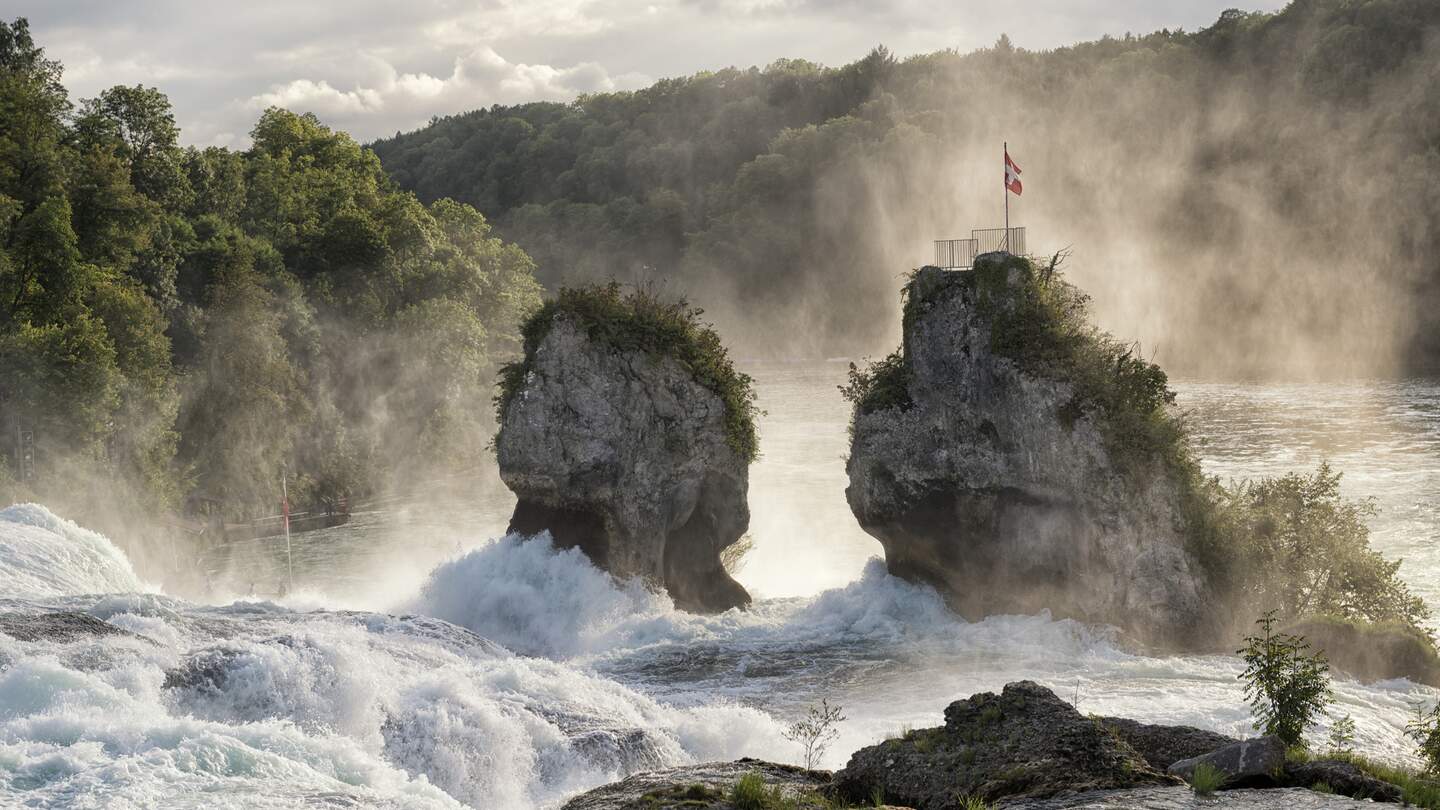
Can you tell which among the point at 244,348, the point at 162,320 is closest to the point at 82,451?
the point at 162,320

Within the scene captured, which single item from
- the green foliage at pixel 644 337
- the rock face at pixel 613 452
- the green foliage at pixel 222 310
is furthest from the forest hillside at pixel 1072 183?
the rock face at pixel 613 452

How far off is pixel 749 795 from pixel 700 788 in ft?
2.07

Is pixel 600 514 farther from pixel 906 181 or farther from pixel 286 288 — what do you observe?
pixel 906 181

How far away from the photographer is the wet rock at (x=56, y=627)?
22.1 m

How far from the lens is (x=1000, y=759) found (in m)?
15.0

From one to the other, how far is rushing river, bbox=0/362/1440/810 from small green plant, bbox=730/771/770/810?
17.3 ft

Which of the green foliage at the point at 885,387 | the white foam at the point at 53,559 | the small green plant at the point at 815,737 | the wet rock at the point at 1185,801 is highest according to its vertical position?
the green foliage at the point at 885,387

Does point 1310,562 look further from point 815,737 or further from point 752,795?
point 752,795

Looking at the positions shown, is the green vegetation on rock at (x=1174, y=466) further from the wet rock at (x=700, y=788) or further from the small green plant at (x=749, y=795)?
the small green plant at (x=749, y=795)

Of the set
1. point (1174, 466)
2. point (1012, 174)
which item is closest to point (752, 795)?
point (1174, 466)

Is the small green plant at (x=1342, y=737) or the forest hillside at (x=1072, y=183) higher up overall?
the forest hillside at (x=1072, y=183)

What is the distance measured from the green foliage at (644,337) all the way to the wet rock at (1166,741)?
76.7 feet

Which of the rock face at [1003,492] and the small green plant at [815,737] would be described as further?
the rock face at [1003,492]

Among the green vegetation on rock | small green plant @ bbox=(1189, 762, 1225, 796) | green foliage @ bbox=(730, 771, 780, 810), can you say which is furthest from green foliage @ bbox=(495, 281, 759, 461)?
small green plant @ bbox=(1189, 762, 1225, 796)
